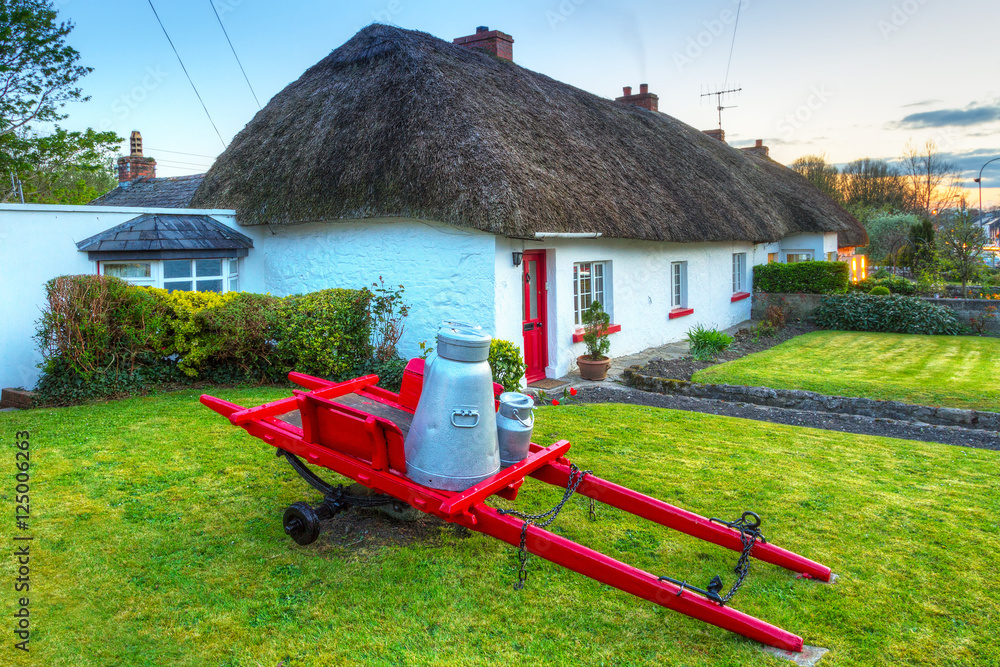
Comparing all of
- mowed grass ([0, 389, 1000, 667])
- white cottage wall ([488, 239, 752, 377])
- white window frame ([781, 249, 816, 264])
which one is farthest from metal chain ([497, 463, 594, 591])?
white window frame ([781, 249, 816, 264])

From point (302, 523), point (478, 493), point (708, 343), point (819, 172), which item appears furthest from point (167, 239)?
point (819, 172)

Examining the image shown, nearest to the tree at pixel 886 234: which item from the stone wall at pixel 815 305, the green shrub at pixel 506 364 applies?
the stone wall at pixel 815 305

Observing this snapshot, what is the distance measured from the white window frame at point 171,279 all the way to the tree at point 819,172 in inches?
1309

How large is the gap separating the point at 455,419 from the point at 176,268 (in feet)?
26.7

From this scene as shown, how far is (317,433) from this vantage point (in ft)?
13.0

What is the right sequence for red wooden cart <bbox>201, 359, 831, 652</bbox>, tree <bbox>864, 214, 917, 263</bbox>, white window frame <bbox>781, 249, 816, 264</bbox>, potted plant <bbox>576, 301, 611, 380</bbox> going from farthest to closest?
tree <bbox>864, 214, 917, 263</bbox> < white window frame <bbox>781, 249, 816, 264</bbox> < potted plant <bbox>576, 301, 611, 380</bbox> < red wooden cart <bbox>201, 359, 831, 652</bbox>

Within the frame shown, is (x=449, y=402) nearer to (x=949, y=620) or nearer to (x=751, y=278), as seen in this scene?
(x=949, y=620)

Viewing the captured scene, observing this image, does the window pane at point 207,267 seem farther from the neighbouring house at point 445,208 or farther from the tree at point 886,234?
the tree at point 886,234

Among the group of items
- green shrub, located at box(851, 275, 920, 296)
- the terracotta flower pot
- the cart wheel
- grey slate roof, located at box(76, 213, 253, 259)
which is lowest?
the cart wheel

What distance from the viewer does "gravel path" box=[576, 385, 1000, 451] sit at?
22.8ft

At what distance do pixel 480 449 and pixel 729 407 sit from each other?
5.72 metres

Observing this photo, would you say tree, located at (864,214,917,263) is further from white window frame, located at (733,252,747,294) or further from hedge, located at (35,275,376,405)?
hedge, located at (35,275,376,405)

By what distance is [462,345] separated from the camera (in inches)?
136

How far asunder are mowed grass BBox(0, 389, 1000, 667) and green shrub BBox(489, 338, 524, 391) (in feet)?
7.21
